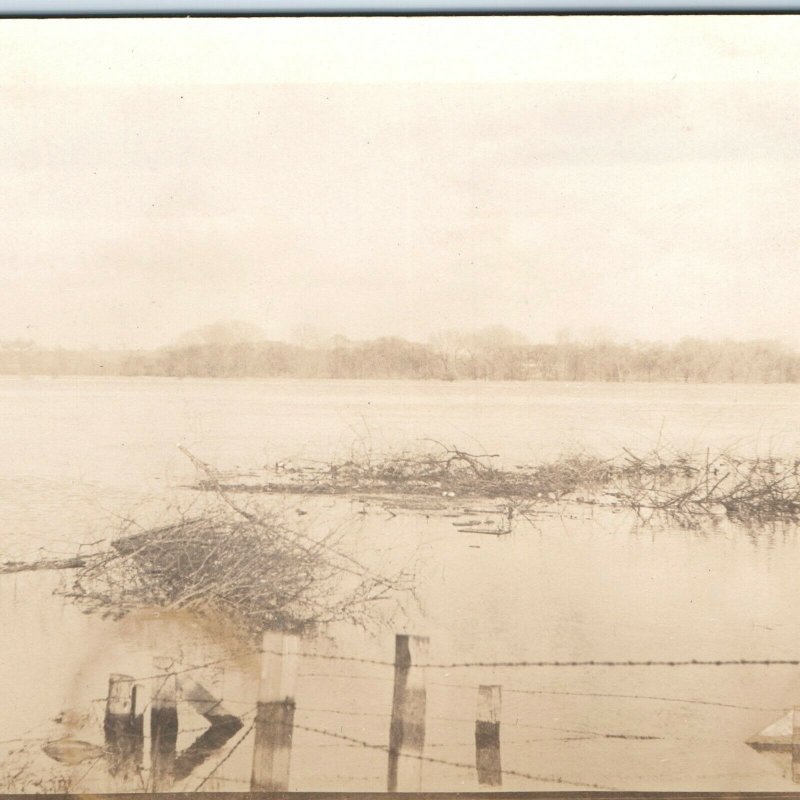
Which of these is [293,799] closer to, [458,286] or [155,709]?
[155,709]

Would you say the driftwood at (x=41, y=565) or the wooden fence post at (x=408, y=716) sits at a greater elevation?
the driftwood at (x=41, y=565)

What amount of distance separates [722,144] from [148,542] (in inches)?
84.1

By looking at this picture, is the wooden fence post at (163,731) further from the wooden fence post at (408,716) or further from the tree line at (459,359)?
the tree line at (459,359)

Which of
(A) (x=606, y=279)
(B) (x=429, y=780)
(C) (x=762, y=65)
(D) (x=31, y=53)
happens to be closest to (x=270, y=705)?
(B) (x=429, y=780)

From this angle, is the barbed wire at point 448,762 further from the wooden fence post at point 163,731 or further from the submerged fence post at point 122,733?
the submerged fence post at point 122,733

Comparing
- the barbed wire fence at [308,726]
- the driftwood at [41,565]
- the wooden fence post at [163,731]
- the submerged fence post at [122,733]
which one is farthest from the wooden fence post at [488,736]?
the driftwood at [41,565]

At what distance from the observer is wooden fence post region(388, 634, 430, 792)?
6.38 ft

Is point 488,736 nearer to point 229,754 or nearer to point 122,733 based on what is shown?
point 229,754

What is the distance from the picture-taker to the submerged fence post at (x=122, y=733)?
6.38 ft

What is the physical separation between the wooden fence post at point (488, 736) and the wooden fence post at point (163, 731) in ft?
3.03

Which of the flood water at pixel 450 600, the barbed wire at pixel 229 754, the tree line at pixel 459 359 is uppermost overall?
the tree line at pixel 459 359

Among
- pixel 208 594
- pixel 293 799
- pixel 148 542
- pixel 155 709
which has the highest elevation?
pixel 148 542

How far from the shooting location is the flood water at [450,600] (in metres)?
1.95

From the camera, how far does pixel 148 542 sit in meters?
1.97
